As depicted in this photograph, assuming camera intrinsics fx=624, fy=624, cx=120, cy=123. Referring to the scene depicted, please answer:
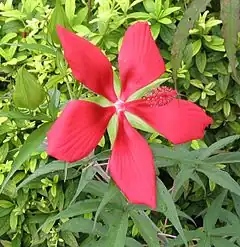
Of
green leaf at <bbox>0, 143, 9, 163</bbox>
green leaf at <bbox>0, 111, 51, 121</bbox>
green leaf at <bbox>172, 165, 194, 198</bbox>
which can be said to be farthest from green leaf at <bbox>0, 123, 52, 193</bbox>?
green leaf at <bbox>0, 143, 9, 163</bbox>

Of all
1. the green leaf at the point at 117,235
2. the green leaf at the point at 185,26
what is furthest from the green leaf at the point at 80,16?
the green leaf at the point at 185,26

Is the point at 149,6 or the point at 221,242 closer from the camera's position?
the point at 221,242

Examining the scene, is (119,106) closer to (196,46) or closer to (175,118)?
(175,118)

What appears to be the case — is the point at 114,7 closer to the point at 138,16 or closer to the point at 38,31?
the point at 138,16

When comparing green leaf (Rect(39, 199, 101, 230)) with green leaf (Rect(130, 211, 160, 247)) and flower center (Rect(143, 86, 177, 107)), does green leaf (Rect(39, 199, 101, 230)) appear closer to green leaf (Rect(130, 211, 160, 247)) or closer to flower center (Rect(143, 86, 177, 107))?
green leaf (Rect(130, 211, 160, 247))

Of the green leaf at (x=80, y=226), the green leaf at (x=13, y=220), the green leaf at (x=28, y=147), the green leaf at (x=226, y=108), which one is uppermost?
the green leaf at (x=28, y=147)

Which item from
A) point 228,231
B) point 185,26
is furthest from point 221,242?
point 185,26

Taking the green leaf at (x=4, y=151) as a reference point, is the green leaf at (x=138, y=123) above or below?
above

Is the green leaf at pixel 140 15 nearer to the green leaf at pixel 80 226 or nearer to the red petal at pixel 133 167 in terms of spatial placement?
the green leaf at pixel 80 226
